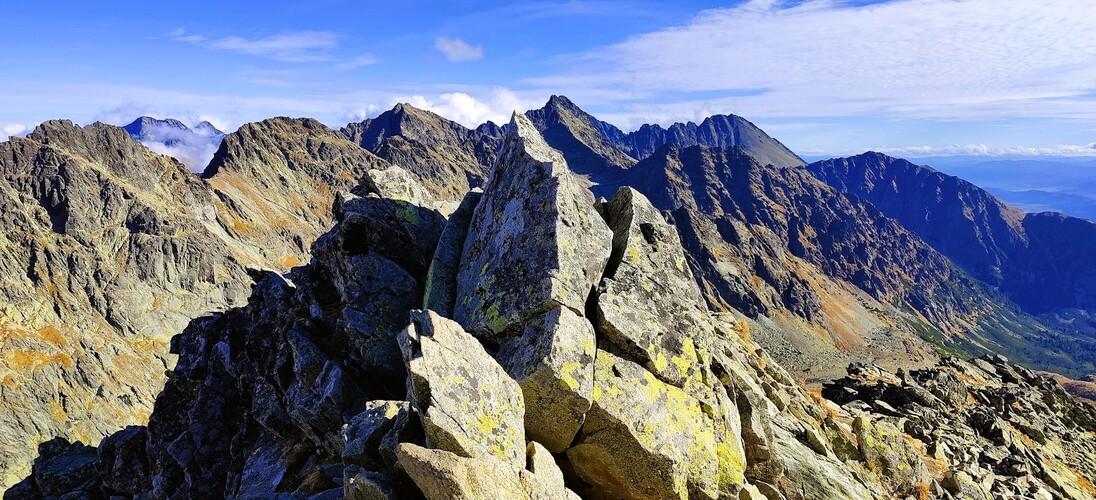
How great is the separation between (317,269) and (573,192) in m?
14.2

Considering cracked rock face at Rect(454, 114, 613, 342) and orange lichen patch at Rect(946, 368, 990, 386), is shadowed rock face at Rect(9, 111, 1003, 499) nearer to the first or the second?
cracked rock face at Rect(454, 114, 613, 342)

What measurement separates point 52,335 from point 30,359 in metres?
15.8

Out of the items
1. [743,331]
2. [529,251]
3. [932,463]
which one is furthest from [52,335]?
[932,463]

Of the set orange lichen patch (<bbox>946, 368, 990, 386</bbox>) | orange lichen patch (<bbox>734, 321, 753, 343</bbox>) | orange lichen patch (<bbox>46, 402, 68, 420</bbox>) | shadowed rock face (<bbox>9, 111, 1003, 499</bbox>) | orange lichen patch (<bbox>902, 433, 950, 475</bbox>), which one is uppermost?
shadowed rock face (<bbox>9, 111, 1003, 499</bbox>)

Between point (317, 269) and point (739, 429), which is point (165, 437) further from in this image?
point (739, 429)

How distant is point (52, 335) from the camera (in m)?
187

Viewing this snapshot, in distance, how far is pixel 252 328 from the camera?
2989cm

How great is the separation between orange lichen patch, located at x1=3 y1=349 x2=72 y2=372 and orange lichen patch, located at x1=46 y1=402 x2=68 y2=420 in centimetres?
1517

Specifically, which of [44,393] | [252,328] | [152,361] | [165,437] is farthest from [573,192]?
[152,361]

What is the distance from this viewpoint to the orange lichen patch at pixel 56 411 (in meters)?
163

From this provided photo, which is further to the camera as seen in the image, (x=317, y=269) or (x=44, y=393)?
(x=44, y=393)

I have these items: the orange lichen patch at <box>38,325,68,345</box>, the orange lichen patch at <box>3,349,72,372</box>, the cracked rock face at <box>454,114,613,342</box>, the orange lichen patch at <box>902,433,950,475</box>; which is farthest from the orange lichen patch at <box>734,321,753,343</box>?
the orange lichen patch at <box>38,325,68,345</box>

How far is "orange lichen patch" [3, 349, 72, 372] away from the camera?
170 meters

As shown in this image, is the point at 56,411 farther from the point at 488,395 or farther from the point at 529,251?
the point at 488,395
